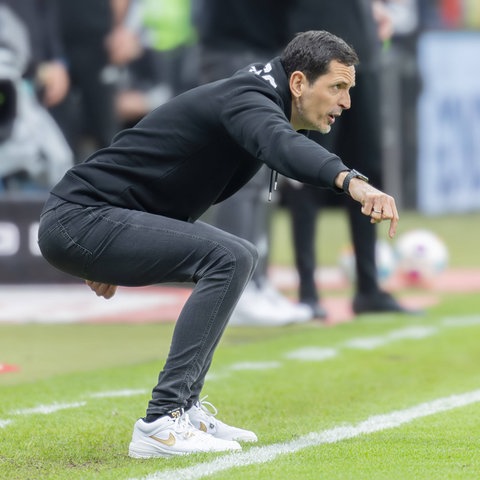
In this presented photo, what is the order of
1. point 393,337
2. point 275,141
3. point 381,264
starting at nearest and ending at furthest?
1. point 275,141
2. point 393,337
3. point 381,264

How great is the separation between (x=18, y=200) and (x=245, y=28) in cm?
296

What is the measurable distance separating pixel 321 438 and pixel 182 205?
1047 millimetres

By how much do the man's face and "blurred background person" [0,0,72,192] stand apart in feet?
29.6

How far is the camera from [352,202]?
948 cm

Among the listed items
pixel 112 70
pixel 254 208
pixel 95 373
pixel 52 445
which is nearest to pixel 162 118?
pixel 52 445

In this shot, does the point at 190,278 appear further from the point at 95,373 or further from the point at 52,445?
the point at 95,373

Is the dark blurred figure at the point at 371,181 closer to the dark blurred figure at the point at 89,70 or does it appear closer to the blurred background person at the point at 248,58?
the blurred background person at the point at 248,58

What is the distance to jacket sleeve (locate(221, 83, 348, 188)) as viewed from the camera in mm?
4324

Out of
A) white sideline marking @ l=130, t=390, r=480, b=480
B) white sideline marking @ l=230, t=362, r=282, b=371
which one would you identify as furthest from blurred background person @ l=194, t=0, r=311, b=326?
white sideline marking @ l=130, t=390, r=480, b=480

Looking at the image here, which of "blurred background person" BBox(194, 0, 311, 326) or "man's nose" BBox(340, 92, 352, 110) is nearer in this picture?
"man's nose" BBox(340, 92, 352, 110)

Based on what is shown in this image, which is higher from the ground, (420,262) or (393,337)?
(393,337)

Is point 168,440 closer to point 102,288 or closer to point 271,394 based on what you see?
point 102,288

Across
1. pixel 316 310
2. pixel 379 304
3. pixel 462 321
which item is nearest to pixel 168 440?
pixel 462 321

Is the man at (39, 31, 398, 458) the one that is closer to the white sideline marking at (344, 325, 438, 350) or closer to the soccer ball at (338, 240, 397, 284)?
the white sideline marking at (344, 325, 438, 350)
